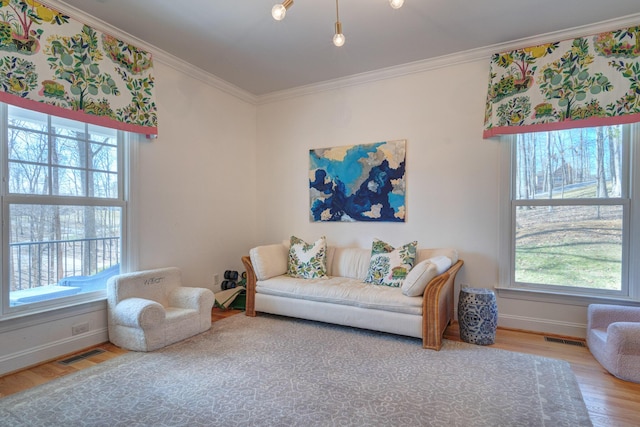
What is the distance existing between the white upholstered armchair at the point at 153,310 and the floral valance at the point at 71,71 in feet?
4.84

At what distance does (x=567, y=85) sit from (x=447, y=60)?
1168 mm

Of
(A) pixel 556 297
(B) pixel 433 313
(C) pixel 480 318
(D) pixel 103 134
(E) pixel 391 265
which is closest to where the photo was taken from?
(B) pixel 433 313

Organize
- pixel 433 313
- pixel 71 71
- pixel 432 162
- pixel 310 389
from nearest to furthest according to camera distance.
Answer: pixel 310 389 < pixel 71 71 < pixel 433 313 < pixel 432 162

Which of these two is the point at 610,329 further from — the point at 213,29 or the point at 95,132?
the point at 95,132

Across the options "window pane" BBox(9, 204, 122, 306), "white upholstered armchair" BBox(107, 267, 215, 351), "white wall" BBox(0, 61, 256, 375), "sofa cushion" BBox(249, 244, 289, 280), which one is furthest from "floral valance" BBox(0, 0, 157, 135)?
"sofa cushion" BBox(249, 244, 289, 280)

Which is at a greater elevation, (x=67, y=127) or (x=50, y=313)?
(x=67, y=127)

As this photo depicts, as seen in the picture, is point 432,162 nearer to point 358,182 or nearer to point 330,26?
point 358,182

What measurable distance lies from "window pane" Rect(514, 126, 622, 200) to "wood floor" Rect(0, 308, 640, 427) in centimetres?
141

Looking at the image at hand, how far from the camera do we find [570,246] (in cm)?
319

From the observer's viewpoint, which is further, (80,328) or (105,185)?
(105,185)

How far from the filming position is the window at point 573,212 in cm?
296

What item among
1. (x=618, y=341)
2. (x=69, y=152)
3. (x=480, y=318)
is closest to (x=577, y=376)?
(x=618, y=341)

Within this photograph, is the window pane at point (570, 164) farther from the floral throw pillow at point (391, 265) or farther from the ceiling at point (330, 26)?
the floral throw pillow at point (391, 265)

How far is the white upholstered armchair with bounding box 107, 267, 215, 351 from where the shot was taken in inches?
108
